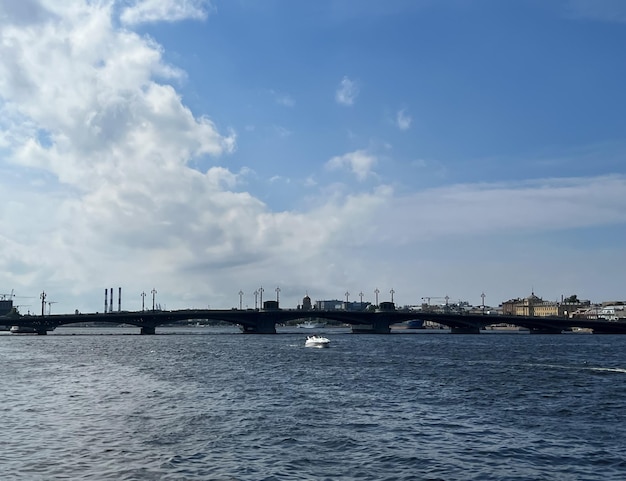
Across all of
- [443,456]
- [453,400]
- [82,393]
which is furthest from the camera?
[82,393]

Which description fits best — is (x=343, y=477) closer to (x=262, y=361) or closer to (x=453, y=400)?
(x=453, y=400)

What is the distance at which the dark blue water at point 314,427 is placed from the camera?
26781 mm

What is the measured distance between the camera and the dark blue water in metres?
26.8

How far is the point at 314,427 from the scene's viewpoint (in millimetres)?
36312

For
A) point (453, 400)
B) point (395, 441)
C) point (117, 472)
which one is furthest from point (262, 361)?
point (117, 472)

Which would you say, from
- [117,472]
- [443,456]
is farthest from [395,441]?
[117,472]

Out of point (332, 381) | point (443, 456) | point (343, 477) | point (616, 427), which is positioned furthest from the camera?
point (332, 381)

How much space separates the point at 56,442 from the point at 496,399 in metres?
30.0

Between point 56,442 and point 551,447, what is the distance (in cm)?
2241

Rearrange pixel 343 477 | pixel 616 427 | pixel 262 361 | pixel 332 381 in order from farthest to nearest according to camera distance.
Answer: pixel 262 361, pixel 332 381, pixel 616 427, pixel 343 477

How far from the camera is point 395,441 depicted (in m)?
32.5

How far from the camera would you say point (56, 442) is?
104ft

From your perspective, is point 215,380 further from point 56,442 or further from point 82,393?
point 56,442

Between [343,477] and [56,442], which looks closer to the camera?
[343,477]
